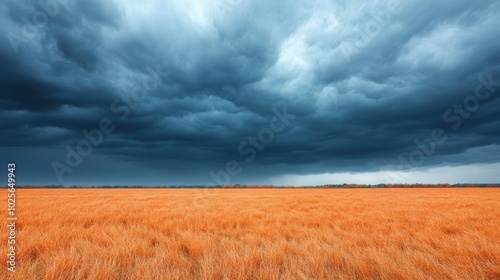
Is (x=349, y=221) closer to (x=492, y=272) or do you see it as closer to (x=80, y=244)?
(x=492, y=272)

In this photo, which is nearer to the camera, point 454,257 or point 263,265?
point 263,265

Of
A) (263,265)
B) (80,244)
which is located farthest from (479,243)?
(80,244)

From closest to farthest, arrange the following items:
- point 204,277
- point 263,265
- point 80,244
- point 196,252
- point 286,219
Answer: point 204,277
point 263,265
point 196,252
point 80,244
point 286,219

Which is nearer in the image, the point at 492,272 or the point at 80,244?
the point at 492,272

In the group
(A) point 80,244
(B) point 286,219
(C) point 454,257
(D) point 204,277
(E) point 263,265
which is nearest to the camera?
(D) point 204,277

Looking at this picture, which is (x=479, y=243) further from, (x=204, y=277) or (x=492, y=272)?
(x=204, y=277)

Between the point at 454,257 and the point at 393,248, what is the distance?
88 cm

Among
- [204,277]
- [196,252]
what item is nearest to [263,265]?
[204,277]

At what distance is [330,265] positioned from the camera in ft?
12.8

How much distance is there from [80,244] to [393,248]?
6009 mm

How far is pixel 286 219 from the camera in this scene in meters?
8.48

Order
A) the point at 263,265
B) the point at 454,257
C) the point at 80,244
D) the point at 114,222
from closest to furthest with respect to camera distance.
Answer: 1. the point at 263,265
2. the point at 454,257
3. the point at 80,244
4. the point at 114,222

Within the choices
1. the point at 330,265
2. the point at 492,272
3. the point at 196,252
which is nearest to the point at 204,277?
the point at 196,252

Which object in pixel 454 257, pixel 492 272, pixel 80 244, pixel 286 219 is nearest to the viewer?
pixel 492 272
